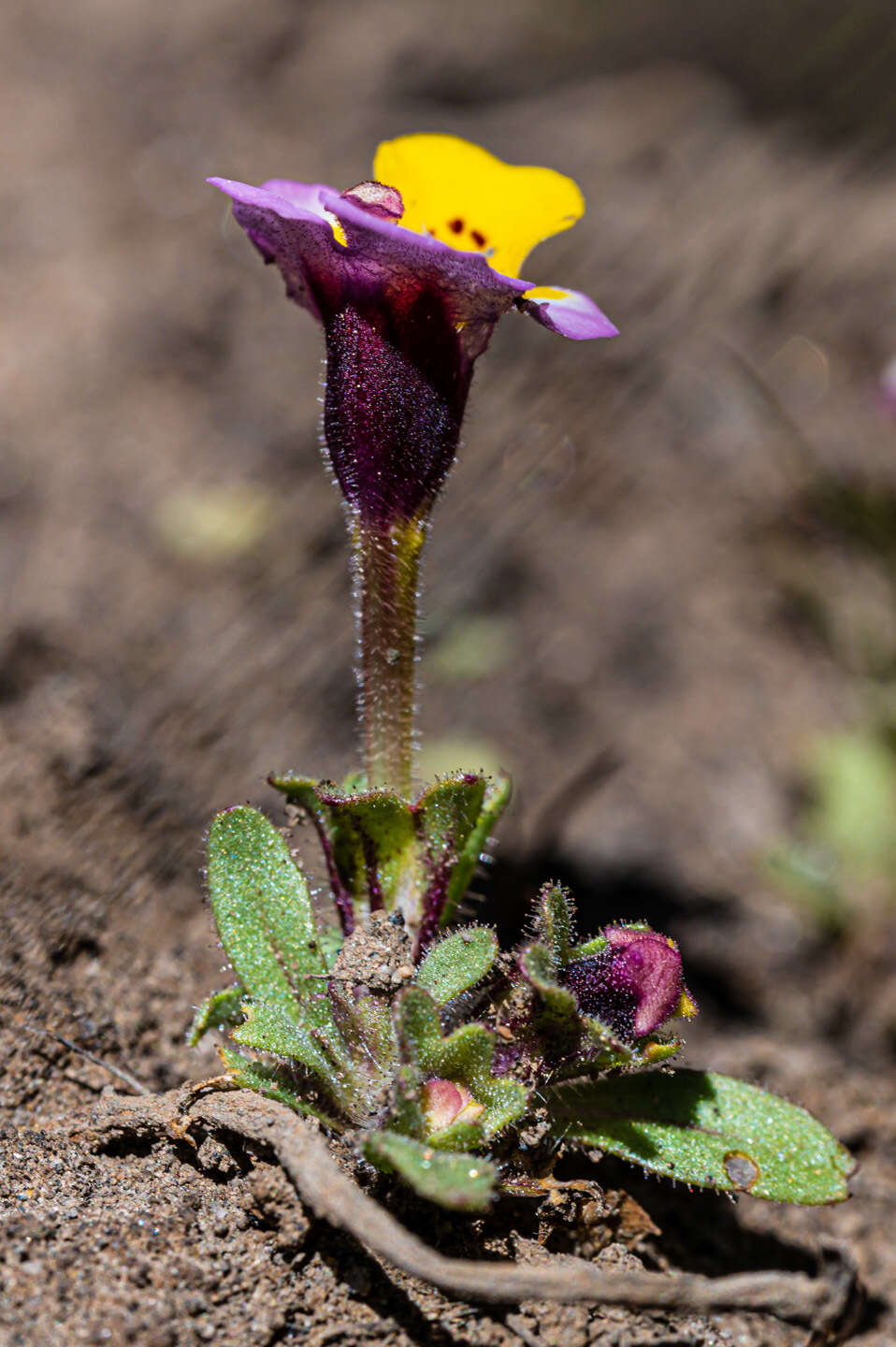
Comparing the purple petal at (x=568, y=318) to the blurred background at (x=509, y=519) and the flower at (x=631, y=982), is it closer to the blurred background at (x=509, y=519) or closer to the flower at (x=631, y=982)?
the flower at (x=631, y=982)

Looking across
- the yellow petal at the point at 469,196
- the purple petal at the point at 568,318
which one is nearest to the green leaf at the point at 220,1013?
the purple petal at the point at 568,318

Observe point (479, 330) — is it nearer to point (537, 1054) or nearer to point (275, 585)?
point (537, 1054)

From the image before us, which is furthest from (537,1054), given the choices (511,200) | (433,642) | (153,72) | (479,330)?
(153,72)

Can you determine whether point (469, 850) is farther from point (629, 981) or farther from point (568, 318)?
point (568, 318)

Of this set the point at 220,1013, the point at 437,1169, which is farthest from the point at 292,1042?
the point at 437,1169

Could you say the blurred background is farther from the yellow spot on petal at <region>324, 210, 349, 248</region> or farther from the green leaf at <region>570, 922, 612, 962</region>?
the yellow spot on petal at <region>324, 210, 349, 248</region>
